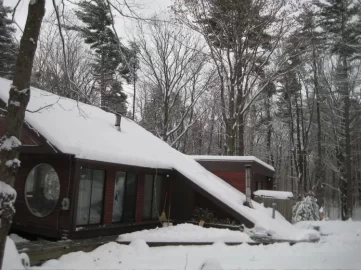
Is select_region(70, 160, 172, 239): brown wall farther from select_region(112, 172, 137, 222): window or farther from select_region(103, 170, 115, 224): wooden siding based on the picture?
select_region(112, 172, 137, 222): window

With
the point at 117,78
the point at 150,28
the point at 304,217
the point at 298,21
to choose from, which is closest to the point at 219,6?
the point at 298,21

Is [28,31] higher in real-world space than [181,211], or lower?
higher

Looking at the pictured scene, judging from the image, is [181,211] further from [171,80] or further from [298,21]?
[171,80]

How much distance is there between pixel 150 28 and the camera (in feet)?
87.9

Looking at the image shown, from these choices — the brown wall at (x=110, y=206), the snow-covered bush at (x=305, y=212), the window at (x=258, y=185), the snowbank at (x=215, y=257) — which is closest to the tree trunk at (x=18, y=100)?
the snowbank at (x=215, y=257)

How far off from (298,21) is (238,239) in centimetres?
1398

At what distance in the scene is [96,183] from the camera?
34.5ft

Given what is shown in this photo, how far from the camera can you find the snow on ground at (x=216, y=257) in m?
7.55

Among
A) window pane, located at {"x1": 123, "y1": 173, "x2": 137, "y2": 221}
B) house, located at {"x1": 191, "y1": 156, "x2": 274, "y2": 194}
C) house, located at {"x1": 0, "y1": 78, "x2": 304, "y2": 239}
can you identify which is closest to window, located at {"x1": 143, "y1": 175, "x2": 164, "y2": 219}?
house, located at {"x1": 0, "y1": 78, "x2": 304, "y2": 239}

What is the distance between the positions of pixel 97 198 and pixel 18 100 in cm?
644

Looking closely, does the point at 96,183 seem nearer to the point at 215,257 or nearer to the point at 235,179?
the point at 215,257

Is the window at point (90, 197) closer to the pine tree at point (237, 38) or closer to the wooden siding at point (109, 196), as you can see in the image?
the wooden siding at point (109, 196)

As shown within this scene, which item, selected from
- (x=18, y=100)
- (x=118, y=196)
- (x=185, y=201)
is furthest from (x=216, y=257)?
(x=18, y=100)

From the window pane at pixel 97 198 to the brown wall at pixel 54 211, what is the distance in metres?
1.00
